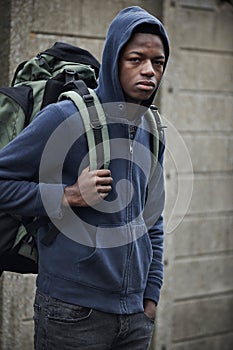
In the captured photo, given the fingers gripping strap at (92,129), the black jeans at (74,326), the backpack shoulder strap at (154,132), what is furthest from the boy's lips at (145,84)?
the black jeans at (74,326)

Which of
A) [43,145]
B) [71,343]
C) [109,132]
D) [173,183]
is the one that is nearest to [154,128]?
[109,132]

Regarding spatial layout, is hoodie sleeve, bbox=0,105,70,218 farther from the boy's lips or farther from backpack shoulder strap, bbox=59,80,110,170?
the boy's lips

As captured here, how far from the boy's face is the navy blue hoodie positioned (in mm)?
34

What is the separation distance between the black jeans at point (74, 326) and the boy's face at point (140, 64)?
83 cm

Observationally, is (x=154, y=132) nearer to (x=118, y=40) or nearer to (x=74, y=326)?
(x=118, y=40)

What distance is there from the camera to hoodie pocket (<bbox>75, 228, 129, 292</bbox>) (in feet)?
9.09

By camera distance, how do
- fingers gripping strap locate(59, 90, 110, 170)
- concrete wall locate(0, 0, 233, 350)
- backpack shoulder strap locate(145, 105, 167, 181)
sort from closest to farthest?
fingers gripping strap locate(59, 90, 110, 170), backpack shoulder strap locate(145, 105, 167, 181), concrete wall locate(0, 0, 233, 350)

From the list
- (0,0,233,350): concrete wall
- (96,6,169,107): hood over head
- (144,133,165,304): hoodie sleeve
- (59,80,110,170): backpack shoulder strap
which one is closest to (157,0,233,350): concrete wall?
(0,0,233,350): concrete wall

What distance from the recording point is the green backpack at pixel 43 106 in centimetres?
279

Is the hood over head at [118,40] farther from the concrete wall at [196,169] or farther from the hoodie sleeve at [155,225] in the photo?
the concrete wall at [196,169]

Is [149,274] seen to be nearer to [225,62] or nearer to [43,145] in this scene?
[43,145]

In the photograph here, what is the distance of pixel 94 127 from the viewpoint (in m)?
2.76

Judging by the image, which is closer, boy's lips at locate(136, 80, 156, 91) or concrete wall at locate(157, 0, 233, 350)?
boy's lips at locate(136, 80, 156, 91)

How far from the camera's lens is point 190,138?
17.9 ft
